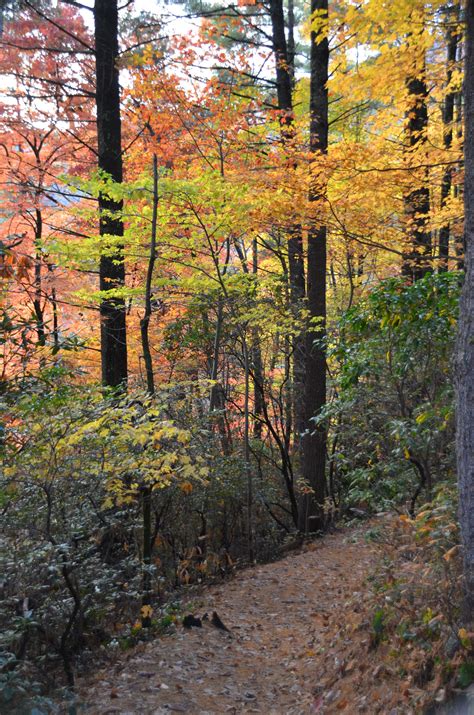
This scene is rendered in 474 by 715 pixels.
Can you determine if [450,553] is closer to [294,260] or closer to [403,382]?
[403,382]

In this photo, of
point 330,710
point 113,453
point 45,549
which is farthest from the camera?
point 113,453

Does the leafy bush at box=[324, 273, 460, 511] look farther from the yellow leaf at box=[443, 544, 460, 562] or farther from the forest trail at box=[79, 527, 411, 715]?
the yellow leaf at box=[443, 544, 460, 562]

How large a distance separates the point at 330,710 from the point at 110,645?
265 centimetres

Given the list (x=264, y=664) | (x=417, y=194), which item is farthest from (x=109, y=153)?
(x=264, y=664)

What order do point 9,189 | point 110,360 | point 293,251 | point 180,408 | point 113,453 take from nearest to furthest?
point 113,453 < point 180,408 < point 110,360 < point 293,251 < point 9,189

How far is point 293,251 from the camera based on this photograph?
10844 millimetres

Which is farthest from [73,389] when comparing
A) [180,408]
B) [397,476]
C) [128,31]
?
[128,31]

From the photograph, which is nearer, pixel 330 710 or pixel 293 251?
pixel 330 710

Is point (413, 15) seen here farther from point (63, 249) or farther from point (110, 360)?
point (110, 360)

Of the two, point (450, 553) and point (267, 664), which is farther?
point (267, 664)

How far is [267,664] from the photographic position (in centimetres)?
555

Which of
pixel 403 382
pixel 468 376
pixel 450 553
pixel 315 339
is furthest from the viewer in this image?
pixel 315 339

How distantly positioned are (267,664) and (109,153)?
758 cm

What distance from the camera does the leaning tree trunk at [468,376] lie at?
11.1 feet
